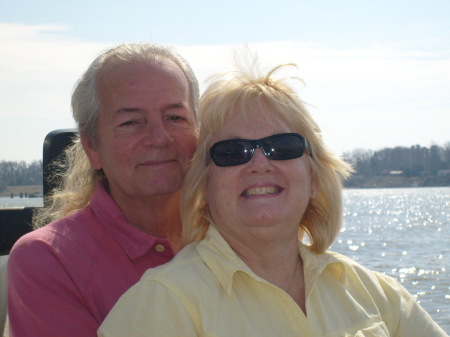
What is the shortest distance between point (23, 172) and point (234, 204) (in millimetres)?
2299

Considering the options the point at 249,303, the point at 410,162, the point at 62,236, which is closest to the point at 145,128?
the point at 62,236

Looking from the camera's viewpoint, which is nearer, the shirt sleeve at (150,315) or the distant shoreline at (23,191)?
the shirt sleeve at (150,315)

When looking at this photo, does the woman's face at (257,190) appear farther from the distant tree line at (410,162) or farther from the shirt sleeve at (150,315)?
the distant tree line at (410,162)

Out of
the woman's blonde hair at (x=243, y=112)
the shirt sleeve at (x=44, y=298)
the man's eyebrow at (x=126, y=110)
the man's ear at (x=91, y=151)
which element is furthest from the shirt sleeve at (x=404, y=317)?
the man's ear at (x=91, y=151)

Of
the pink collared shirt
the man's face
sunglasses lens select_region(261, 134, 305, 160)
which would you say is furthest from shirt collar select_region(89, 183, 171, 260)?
sunglasses lens select_region(261, 134, 305, 160)

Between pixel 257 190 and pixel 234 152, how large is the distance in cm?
16

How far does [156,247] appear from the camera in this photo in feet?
10.4

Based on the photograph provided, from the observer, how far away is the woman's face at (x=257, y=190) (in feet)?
8.78

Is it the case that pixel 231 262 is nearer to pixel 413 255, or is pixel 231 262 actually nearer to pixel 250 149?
pixel 250 149

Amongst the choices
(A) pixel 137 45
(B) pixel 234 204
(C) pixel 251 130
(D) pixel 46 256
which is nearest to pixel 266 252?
(B) pixel 234 204

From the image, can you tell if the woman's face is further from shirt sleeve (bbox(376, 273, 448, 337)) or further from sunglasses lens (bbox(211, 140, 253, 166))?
shirt sleeve (bbox(376, 273, 448, 337))

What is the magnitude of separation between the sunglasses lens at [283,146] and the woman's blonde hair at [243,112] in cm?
8

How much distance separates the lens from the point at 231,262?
102 inches

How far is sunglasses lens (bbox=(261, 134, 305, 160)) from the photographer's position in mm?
2693
